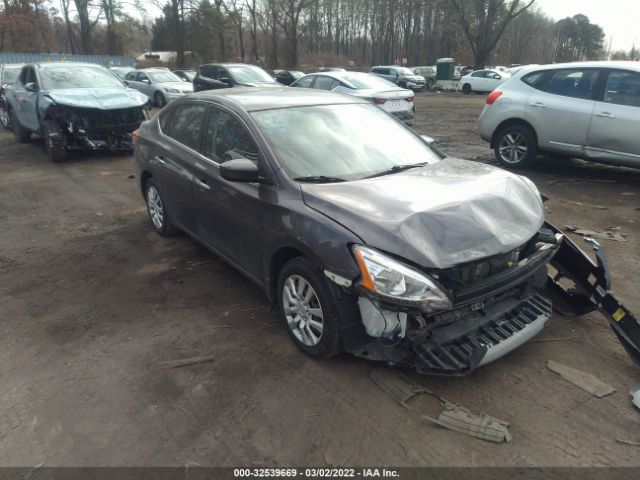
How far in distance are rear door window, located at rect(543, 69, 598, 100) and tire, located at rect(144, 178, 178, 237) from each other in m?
6.24

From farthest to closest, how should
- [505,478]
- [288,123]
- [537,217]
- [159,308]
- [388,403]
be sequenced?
[159,308]
[288,123]
[537,217]
[388,403]
[505,478]

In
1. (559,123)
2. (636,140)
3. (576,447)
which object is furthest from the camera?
(559,123)

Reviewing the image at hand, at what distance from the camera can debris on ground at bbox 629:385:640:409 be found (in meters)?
2.75

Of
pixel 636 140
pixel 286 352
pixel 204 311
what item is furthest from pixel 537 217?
pixel 636 140

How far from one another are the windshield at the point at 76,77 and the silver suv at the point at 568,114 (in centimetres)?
800

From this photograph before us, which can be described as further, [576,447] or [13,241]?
[13,241]

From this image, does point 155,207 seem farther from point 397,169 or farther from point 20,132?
point 20,132

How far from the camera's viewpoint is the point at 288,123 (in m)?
3.75

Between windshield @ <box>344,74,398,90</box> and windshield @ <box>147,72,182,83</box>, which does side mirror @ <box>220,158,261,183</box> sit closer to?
windshield @ <box>344,74,398,90</box>

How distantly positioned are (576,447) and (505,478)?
48 cm

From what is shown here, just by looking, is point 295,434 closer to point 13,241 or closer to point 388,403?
point 388,403

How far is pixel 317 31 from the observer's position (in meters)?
68.2

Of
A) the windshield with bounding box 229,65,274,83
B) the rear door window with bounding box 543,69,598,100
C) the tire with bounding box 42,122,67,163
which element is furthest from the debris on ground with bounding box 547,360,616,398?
the windshield with bounding box 229,65,274,83

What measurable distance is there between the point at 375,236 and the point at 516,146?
640cm
